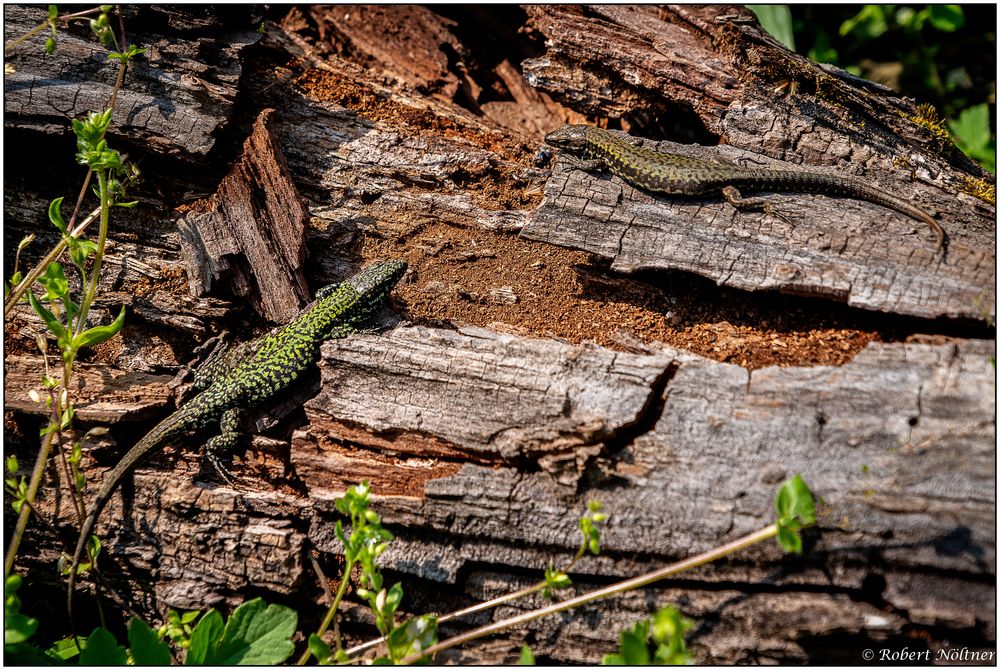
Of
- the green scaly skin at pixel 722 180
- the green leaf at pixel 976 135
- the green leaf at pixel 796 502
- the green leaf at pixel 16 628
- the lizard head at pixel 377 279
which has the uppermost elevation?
the green leaf at pixel 976 135

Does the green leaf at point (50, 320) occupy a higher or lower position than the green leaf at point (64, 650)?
higher

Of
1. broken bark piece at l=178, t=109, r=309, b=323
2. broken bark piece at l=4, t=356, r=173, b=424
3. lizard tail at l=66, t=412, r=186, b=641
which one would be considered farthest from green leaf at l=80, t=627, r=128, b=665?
broken bark piece at l=178, t=109, r=309, b=323

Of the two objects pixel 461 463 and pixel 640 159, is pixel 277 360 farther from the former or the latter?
pixel 640 159

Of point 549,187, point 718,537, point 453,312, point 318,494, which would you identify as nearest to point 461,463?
point 318,494

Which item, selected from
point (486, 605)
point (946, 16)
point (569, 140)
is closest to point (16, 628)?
point (486, 605)

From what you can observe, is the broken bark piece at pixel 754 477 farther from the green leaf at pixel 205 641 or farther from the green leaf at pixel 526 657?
the green leaf at pixel 205 641

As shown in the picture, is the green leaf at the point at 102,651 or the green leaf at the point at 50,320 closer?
the green leaf at the point at 50,320

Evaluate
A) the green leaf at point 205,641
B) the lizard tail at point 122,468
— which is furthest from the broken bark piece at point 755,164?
the green leaf at point 205,641
